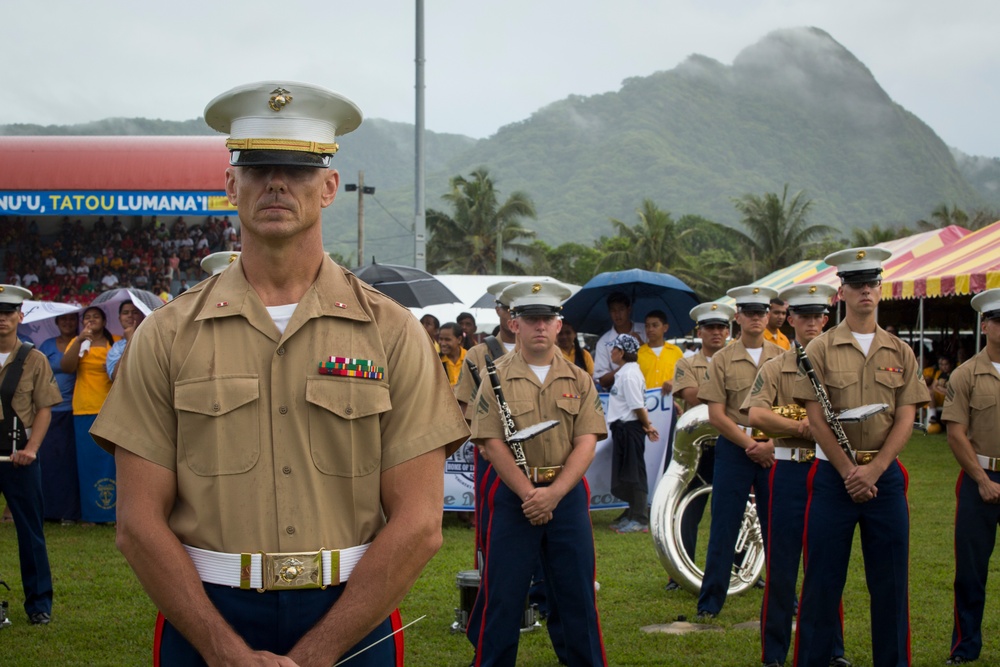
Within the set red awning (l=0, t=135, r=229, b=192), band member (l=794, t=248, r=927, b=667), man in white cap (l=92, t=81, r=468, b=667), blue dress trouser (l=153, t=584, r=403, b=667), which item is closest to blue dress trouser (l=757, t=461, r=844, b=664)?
band member (l=794, t=248, r=927, b=667)

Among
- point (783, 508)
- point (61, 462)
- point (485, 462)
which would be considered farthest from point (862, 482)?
point (61, 462)

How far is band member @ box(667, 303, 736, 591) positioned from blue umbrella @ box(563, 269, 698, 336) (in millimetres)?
2127

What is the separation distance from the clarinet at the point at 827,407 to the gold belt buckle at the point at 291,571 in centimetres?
369

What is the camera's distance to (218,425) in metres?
2.49

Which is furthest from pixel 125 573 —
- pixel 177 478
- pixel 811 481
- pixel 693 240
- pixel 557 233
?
pixel 557 233

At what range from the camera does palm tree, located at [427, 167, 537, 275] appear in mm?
61219

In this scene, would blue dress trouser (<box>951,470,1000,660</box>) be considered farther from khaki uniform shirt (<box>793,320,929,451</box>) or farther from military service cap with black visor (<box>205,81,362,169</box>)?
military service cap with black visor (<box>205,81,362,169</box>)

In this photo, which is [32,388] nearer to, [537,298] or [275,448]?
[537,298]

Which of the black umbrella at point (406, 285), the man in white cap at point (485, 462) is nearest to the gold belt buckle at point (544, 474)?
the man in white cap at point (485, 462)

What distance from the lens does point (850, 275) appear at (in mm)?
5652

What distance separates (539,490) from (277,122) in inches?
127

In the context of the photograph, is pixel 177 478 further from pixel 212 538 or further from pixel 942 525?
pixel 942 525

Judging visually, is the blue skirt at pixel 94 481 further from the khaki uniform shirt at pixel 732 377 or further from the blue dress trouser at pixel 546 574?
the blue dress trouser at pixel 546 574

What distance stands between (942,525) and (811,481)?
21.0 feet
